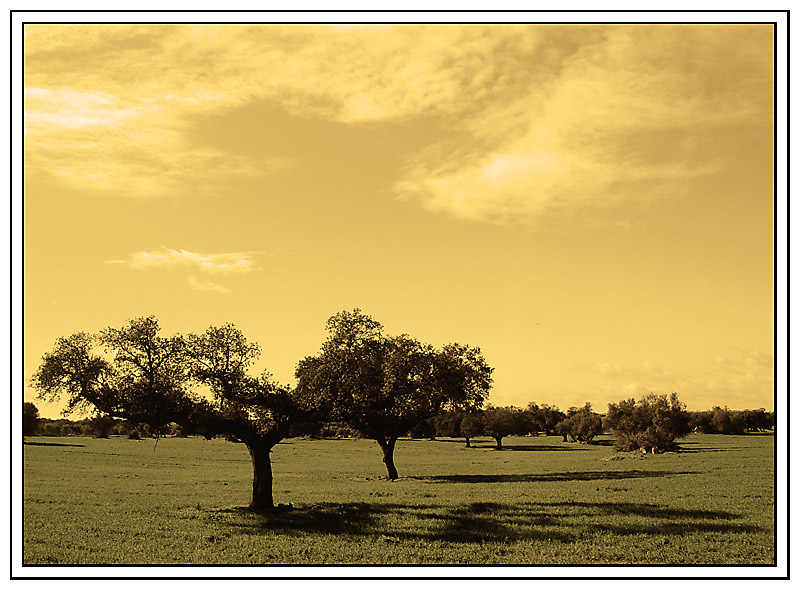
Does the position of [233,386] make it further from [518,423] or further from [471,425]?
[518,423]

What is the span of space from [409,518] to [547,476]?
34.2m

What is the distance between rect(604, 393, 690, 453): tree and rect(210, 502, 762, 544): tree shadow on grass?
72058 mm

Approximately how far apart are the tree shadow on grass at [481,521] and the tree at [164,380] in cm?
606

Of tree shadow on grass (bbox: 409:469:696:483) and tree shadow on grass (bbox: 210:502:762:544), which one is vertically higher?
tree shadow on grass (bbox: 210:502:762:544)

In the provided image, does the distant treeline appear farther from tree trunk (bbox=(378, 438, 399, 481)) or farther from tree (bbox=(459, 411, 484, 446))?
tree trunk (bbox=(378, 438, 399, 481))

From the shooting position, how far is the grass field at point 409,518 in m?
28.9

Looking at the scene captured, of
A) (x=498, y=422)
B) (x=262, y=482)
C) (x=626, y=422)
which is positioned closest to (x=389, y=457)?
(x=262, y=482)

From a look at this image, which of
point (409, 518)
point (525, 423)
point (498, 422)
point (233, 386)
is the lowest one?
point (525, 423)

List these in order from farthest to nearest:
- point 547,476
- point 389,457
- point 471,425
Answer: point 471,425 < point 547,476 < point 389,457

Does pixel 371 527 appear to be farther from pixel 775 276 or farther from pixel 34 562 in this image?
pixel 775 276

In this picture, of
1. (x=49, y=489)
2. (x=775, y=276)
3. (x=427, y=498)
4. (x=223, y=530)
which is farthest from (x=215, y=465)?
(x=775, y=276)

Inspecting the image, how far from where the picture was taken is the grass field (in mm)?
28906

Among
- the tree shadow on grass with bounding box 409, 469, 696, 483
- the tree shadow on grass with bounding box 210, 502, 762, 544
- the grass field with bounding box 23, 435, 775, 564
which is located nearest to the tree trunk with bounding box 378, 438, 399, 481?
the grass field with bounding box 23, 435, 775, 564

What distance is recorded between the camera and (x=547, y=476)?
68.1 m
